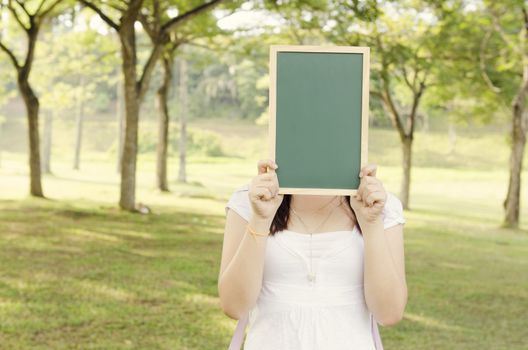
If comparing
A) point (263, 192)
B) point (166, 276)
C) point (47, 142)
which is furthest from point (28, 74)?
point (263, 192)

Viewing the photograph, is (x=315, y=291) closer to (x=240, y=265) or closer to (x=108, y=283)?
(x=240, y=265)

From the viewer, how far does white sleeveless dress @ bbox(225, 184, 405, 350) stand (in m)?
2.38

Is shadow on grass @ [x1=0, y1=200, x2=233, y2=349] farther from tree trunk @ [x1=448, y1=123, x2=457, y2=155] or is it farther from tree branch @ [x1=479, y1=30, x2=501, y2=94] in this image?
tree trunk @ [x1=448, y1=123, x2=457, y2=155]

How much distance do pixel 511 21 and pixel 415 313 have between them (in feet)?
43.7

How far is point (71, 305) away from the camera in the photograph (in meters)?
7.71

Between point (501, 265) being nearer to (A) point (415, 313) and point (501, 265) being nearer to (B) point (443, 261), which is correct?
(B) point (443, 261)

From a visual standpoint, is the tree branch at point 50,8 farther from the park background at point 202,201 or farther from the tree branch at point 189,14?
the tree branch at point 189,14

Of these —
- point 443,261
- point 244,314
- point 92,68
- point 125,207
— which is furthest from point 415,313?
point 92,68

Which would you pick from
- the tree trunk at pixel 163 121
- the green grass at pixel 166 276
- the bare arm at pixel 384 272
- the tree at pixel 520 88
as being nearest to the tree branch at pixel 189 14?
the green grass at pixel 166 276

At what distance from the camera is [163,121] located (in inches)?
951

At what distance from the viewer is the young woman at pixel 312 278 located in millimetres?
2352

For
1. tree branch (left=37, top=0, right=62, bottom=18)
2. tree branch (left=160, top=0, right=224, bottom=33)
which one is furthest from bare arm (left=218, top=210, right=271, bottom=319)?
tree branch (left=37, top=0, right=62, bottom=18)

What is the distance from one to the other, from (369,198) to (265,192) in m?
0.31

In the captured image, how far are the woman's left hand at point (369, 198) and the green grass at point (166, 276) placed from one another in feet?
14.8
